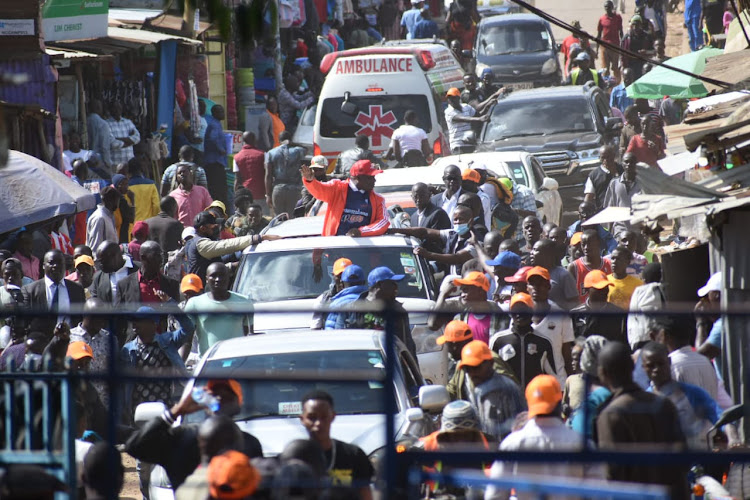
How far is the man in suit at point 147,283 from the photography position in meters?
11.2

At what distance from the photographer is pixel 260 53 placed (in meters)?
28.6

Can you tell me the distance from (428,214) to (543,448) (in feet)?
22.8

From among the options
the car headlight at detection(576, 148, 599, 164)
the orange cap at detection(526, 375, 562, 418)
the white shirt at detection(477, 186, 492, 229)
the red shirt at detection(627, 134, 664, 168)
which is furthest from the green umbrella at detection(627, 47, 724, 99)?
the orange cap at detection(526, 375, 562, 418)

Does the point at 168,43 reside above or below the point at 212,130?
above

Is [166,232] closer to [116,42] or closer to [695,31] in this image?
[116,42]

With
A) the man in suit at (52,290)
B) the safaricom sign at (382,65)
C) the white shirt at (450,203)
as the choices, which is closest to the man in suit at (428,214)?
the white shirt at (450,203)

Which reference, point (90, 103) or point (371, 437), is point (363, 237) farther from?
point (90, 103)

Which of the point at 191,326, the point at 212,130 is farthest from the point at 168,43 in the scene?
the point at 191,326

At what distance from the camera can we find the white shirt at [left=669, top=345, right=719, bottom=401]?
6488mm

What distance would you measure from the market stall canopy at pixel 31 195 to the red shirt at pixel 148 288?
1688mm

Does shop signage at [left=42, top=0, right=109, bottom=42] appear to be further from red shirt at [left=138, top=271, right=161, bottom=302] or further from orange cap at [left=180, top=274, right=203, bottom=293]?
orange cap at [left=180, top=274, right=203, bottom=293]

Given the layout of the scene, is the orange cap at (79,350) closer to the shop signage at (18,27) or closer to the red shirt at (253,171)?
the shop signage at (18,27)

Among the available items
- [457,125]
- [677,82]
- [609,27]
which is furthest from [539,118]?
[609,27]

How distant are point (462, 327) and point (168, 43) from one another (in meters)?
14.8
